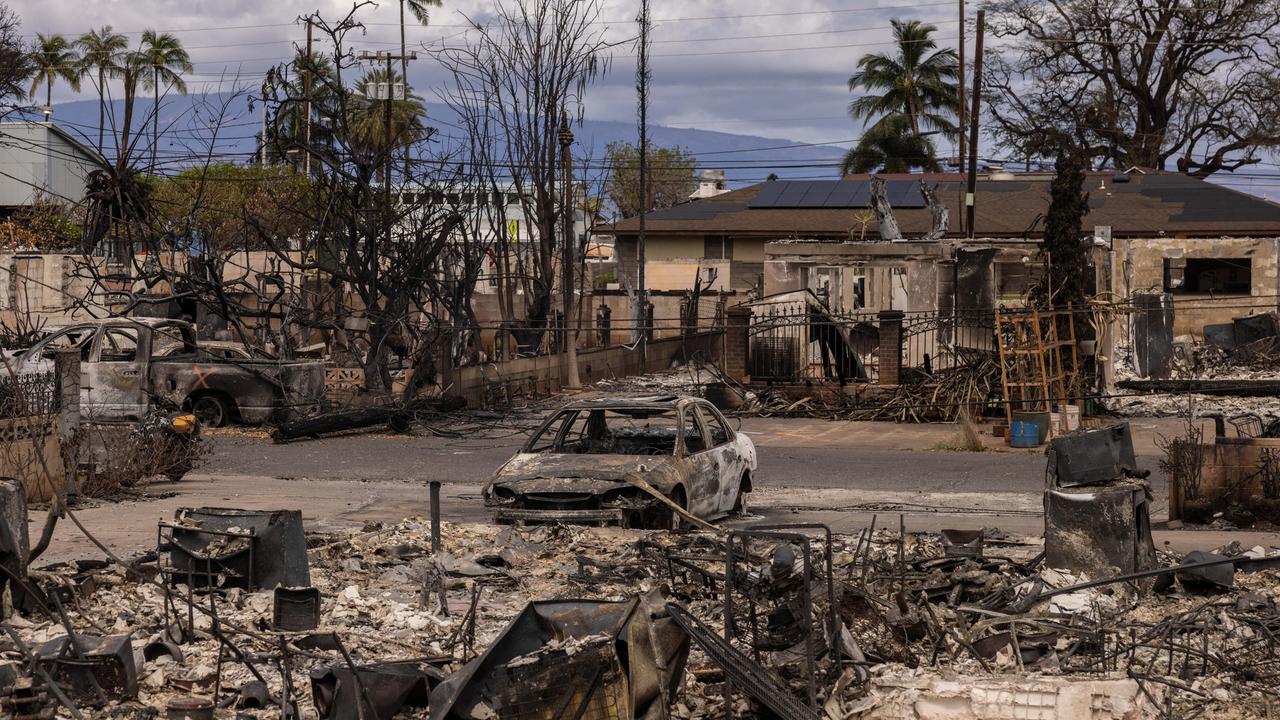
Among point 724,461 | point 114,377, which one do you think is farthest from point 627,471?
point 114,377

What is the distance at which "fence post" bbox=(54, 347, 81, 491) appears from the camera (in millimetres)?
13656

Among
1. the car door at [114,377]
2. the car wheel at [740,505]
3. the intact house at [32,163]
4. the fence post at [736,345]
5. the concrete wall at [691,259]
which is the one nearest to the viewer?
the car wheel at [740,505]

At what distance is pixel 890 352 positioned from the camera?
82.3 feet

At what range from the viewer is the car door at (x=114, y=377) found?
63.8 ft

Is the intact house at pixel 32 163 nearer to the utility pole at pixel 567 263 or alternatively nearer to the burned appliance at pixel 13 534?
the utility pole at pixel 567 263

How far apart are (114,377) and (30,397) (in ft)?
20.0

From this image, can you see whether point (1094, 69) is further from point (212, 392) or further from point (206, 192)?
point (212, 392)

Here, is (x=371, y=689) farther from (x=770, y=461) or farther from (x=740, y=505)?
(x=770, y=461)

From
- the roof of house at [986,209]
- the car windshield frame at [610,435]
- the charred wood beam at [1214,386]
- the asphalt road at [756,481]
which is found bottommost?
the asphalt road at [756,481]

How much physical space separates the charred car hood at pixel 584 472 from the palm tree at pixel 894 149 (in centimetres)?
5108

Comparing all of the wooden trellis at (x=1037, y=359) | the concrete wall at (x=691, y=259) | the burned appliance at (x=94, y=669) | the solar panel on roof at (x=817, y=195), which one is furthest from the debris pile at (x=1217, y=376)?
the burned appliance at (x=94, y=669)

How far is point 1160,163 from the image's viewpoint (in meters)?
57.1

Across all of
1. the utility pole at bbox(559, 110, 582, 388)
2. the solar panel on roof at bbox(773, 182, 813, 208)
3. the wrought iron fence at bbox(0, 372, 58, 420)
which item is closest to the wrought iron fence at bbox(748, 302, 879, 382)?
the utility pole at bbox(559, 110, 582, 388)

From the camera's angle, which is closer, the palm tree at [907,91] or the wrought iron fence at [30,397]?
the wrought iron fence at [30,397]
